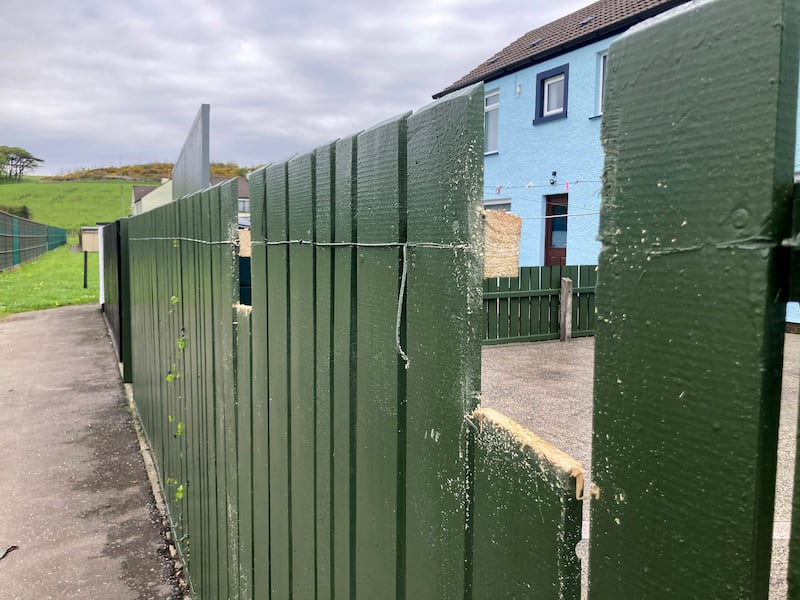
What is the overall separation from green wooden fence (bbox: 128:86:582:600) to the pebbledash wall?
10.1 meters

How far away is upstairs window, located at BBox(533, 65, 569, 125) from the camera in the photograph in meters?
13.9

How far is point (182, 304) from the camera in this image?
3.77 m

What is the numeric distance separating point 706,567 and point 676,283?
260mm

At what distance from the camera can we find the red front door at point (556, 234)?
47.4ft

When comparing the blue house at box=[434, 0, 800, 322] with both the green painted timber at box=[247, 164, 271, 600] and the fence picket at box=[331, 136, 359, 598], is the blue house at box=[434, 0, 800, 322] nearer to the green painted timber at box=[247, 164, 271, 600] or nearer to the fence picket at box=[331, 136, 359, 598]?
the green painted timber at box=[247, 164, 271, 600]

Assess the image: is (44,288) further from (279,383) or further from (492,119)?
(279,383)

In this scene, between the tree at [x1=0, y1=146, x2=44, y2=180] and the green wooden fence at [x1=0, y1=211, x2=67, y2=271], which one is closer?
the green wooden fence at [x1=0, y1=211, x2=67, y2=271]

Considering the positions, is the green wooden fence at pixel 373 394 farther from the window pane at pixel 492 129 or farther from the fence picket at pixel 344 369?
the window pane at pixel 492 129

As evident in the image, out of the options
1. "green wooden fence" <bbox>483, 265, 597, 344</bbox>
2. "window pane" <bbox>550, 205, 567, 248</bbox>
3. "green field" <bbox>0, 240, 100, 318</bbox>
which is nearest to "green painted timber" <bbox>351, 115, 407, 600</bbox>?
"green wooden fence" <bbox>483, 265, 597, 344</bbox>

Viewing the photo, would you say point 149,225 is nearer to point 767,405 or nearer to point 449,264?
point 449,264

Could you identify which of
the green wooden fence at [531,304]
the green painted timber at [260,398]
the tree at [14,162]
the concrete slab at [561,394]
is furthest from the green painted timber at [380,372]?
the tree at [14,162]

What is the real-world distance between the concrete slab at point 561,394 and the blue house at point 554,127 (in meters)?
3.14

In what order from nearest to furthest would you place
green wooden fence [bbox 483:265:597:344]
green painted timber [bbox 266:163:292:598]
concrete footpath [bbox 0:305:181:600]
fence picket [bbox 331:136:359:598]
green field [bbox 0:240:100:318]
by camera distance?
fence picket [bbox 331:136:359:598]
green painted timber [bbox 266:163:292:598]
concrete footpath [bbox 0:305:181:600]
green wooden fence [bbox 483:265:597:344]
green field [bbox 0:240:100:318]

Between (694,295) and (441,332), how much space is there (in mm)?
487
